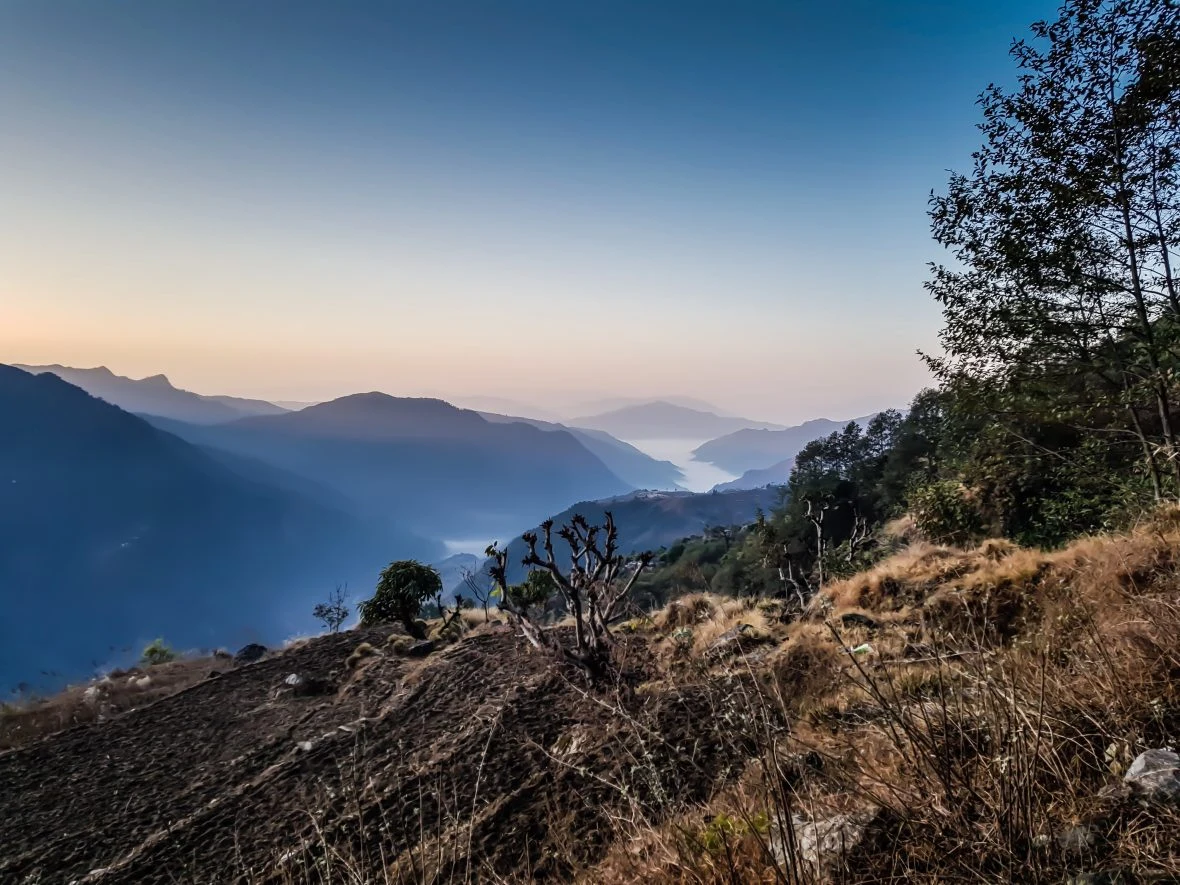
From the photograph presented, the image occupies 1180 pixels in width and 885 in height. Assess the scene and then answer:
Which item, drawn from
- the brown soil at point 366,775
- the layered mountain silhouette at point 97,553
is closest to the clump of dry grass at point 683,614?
the brown soil at point 366,775

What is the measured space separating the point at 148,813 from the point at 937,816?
7.57m

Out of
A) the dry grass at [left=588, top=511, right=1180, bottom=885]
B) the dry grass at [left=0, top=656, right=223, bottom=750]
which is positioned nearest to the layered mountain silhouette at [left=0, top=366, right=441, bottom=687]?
the dry grass at [left=0, top=656, right=223, bottom=750]

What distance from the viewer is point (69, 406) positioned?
197625 mm

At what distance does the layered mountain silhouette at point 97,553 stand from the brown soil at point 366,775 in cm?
15510

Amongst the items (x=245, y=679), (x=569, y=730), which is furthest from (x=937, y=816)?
(x=245, y=679)

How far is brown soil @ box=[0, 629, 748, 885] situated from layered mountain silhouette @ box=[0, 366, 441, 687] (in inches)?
6106

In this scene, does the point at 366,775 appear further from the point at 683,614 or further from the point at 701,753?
the point at 683,614

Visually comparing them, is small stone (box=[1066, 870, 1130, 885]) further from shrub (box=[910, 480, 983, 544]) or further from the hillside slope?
shrub (box=[910, 480, 983, 544])

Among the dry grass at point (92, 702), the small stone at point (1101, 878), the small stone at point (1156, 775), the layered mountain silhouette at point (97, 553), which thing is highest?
the small stone at point (1156, 775)

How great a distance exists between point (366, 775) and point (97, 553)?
8859 inches

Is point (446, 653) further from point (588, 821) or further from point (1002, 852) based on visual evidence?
point (1002, 852)

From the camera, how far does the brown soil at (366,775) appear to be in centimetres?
349

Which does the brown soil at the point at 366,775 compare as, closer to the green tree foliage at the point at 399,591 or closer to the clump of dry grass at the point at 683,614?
the clump of dry grass at the point at 683,614

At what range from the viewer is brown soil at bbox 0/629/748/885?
3.49 meters
